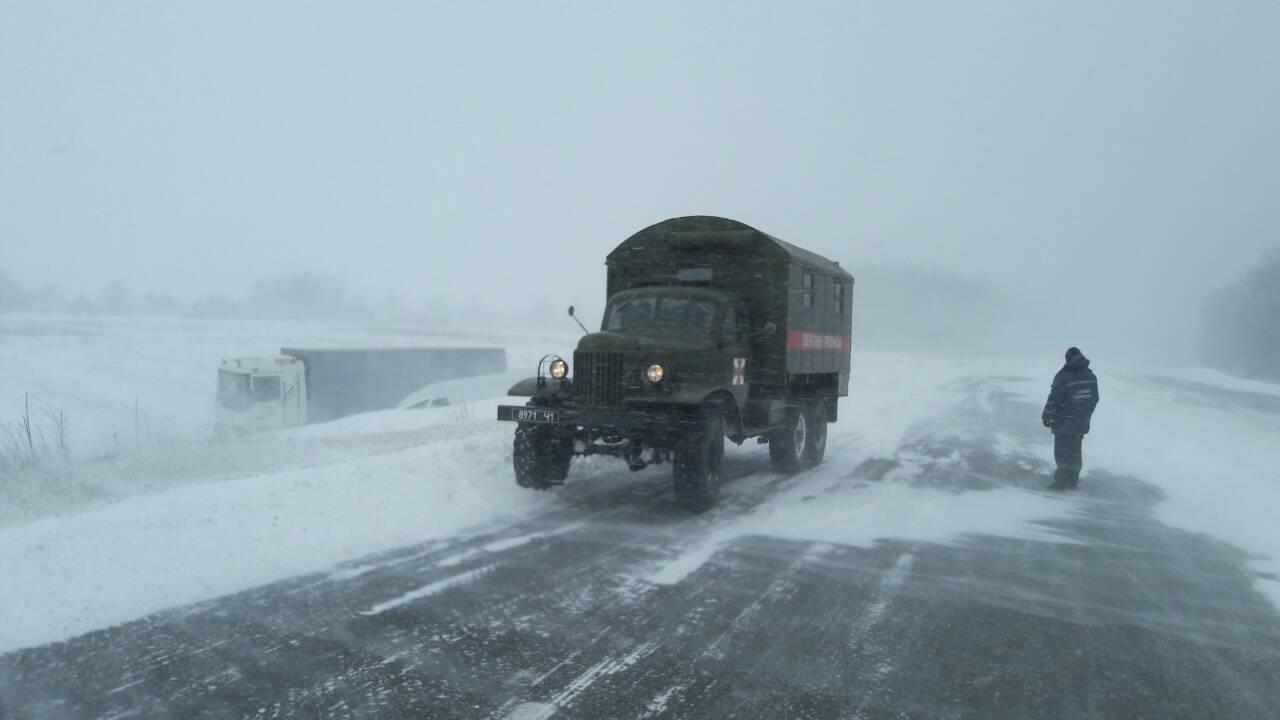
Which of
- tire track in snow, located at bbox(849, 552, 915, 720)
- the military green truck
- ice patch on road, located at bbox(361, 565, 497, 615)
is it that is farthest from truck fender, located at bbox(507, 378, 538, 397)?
tire track in snow, located at bbox(849, 552, 915, 720)

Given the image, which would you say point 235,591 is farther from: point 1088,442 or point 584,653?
point 1088,442

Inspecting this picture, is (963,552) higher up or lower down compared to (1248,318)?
lower down

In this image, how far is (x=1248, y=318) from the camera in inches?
2485

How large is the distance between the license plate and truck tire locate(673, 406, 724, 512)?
1398 mm

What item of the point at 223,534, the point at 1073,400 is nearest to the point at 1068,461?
the point at 1073,400

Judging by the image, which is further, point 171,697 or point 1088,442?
point 1088,442

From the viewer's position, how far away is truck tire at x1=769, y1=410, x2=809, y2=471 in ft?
36.6

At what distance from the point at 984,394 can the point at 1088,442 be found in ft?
41.7

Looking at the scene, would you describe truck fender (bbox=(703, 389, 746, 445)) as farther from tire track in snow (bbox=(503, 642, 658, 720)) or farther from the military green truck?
tire track in snow (bbox=(503, 642, 658, 720))

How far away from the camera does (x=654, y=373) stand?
836cm

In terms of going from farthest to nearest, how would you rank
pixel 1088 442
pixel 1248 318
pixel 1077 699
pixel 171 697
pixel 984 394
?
1. pixel 1248 318
2. pixel 984 394
3. pixel 1088 442
4. pixel 1077 699
5. pixel 171 697

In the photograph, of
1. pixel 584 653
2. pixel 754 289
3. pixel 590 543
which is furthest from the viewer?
pixel 754 289

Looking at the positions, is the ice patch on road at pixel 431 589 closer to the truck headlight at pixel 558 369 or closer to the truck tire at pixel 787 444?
the truck headlight at pixel 558 369

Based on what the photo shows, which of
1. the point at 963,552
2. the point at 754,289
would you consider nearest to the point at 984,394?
the point at 754,289
